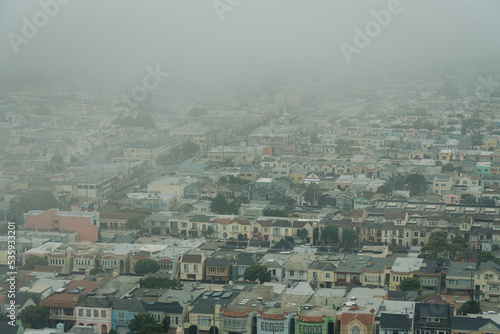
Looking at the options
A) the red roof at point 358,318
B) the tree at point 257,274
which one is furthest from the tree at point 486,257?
the red roof at point 358,318

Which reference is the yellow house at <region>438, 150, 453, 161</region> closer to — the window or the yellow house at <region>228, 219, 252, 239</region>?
the yellow house at <region>228, 219, 252, 239</region>

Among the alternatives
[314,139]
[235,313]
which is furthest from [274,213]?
[314,139]

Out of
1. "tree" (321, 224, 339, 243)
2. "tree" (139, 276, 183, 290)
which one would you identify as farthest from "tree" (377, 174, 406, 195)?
"tree" (139, 276, 183, 290)

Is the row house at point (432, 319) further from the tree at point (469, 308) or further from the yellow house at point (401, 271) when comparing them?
the yellow house at point (401, 271)

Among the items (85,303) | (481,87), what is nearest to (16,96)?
(481,87)

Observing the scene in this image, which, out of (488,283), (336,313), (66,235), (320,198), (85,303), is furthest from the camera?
(320,198)

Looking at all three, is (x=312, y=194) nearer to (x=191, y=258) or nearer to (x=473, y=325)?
(x=191, y=258)

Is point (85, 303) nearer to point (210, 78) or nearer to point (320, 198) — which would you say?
point (320, 198)
